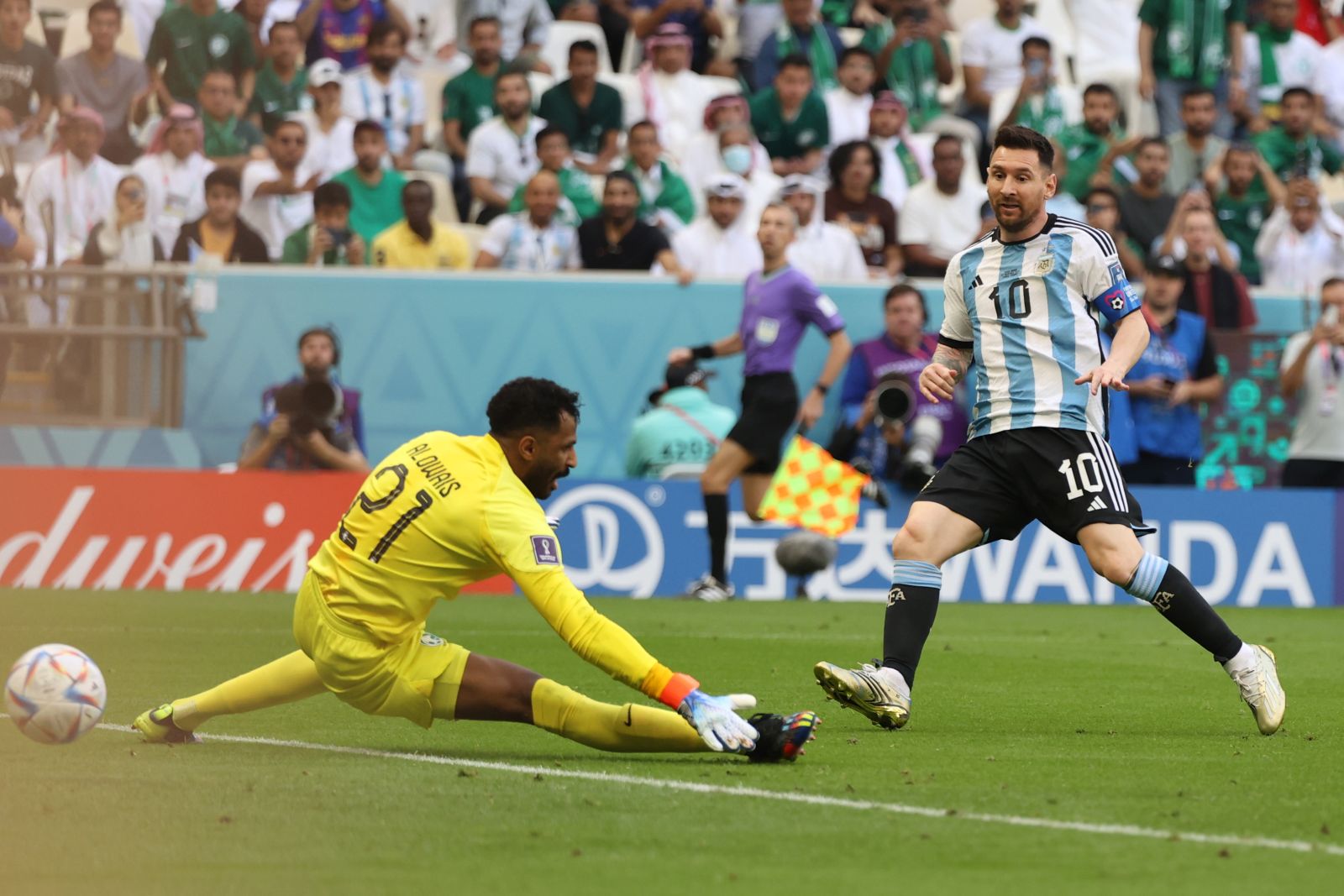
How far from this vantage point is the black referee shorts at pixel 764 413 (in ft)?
46.0

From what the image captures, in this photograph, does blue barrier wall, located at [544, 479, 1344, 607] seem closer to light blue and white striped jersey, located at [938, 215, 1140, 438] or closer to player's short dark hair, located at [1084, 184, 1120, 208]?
player's short dark hair, located at [1084, 184, 1120, 208]

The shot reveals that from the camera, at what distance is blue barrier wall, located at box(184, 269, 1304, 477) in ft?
51.5

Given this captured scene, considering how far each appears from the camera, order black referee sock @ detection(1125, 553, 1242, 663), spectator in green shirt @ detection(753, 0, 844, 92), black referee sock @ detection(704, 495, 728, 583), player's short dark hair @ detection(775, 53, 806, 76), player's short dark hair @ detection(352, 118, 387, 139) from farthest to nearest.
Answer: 1. spectator in green shirt @ detection(753, 0, 844, 92)
2. player's short dark hair @ detection(775, 53, 806, 76)
3. player's short dark hair @ detection(352, 118, 387, 139)
4. black referee sock @ detection(704, 495, 728, 583)
5. black referee sock @ detection(1125, 553, 1242, 663)

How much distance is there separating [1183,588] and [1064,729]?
0.69 m


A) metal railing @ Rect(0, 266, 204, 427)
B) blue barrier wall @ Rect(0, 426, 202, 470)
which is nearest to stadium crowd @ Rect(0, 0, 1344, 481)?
metal railing @ Rect(0, 266, 204, 427)

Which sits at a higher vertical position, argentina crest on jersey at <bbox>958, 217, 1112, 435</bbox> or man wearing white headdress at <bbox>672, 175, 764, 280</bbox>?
argentina crest on jersey at <bbox>958, 217, 1112, 435</bbox>

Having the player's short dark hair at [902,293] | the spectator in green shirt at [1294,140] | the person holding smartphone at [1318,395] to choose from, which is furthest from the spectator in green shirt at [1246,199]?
the player's short dark hair at [902,293]

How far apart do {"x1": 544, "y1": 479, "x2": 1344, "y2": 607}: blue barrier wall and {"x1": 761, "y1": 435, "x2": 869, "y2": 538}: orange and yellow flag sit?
0.21 metres

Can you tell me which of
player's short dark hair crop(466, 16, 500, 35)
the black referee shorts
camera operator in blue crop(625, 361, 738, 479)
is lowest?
camera operator in blue crop(625, 361, 738, 479)

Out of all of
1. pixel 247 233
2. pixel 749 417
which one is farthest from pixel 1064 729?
pixel 247 233

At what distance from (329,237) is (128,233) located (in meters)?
1.55

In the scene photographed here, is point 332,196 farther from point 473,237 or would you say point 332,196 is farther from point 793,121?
point 793,121

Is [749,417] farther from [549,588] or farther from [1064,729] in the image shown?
[549,588]

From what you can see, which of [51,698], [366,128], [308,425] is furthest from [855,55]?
[51,698]
